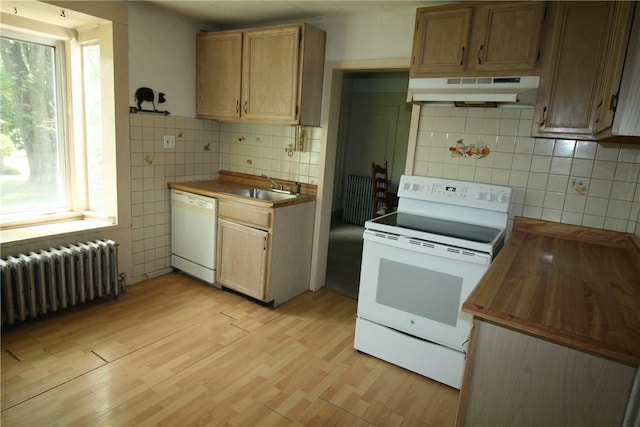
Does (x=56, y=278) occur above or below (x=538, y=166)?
below

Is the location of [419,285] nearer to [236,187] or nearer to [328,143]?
[328,143]

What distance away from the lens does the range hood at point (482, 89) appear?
6.58 ft

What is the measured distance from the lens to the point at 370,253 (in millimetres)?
2340

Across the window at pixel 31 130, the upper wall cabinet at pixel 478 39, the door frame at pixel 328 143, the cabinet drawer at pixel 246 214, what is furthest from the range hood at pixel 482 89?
the window at pixel 31 130

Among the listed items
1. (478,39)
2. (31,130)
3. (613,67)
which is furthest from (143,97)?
(613,67)

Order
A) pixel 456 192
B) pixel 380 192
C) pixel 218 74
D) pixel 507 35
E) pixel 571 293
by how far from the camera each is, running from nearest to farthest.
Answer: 1. pixel 571 293
2. pixel 507 35
3. pixel 456 192
4. pixel 218 74
5. pixel 380 192

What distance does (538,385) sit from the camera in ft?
4.02

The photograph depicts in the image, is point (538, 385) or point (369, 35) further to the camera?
point (369, 35)

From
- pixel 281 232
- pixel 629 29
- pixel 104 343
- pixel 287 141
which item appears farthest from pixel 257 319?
pixel 629 29

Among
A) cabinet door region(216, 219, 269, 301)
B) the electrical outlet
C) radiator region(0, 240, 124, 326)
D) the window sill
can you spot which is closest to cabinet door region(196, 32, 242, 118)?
the electrical outlet

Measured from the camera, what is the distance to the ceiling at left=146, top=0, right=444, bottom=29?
262cm

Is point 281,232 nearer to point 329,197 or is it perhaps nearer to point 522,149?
point 329,197

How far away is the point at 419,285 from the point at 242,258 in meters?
1.48

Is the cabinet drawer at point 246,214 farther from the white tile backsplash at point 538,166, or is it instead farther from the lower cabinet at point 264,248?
the white tile backsplash at point 538,166
